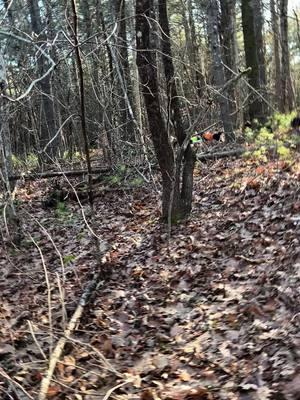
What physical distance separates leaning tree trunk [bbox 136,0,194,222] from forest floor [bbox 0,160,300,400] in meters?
0.36

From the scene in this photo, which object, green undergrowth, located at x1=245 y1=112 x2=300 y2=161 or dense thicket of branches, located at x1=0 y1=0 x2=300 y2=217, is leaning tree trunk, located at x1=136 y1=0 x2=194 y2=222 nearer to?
dense thicket of branches, located at x1=0 y1=0 x2=300 y2=217

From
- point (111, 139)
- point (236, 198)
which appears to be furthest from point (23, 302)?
point (111, 139)

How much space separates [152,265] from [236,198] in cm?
219

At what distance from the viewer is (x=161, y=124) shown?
7543 millimetres

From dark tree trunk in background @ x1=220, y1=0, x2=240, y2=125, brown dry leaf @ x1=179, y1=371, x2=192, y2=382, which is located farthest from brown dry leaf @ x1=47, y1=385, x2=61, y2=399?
dark tree trunk in background @ x1=220, y1=0, x2=240, y2=125

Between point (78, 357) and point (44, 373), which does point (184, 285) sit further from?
point (44, 373)

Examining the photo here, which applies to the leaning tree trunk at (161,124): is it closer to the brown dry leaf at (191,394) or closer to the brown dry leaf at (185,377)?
the brown dry leaf at (185,377)

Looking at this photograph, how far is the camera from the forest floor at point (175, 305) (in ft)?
13.3

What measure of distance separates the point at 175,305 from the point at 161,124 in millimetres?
3056

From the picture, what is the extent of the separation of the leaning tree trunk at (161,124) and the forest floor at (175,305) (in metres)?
0.36

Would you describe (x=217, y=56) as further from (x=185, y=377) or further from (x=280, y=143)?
(x=185, y=377)

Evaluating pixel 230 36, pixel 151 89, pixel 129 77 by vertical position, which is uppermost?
pixel 230 36

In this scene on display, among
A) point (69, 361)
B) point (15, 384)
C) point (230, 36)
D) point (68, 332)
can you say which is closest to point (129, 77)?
point (230, 36)

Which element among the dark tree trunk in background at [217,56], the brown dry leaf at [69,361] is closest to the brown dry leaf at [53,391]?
the brown dry leaf at [69,361]
